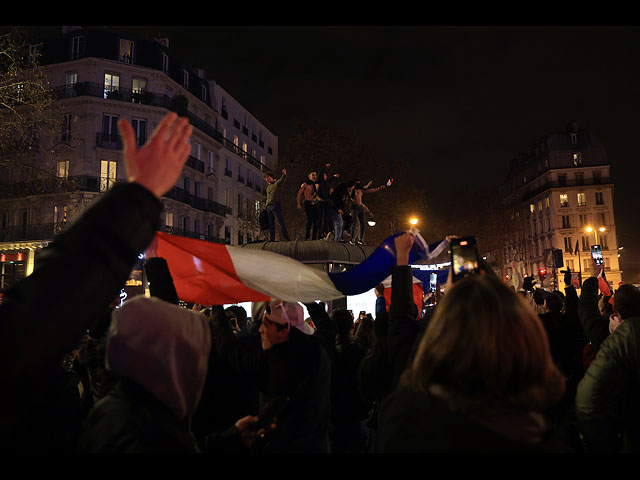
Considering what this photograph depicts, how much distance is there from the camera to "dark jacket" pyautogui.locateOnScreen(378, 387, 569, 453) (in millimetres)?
1466

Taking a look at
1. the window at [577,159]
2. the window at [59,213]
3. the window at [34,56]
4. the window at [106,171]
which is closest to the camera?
the window at [34,56]

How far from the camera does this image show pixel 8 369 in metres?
0.94

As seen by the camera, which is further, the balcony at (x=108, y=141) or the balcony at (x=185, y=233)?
the balcony at (x=185, y=233)

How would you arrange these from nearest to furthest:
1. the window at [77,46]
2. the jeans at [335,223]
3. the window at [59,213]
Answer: the jeans at [335,223]
the window at [59,213]
the window at [77,46]

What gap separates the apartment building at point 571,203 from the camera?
66438 mm

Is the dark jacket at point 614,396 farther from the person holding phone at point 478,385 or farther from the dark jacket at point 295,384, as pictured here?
the person holding phone at point 478,385

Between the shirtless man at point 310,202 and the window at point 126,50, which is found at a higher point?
the window at point 126,50

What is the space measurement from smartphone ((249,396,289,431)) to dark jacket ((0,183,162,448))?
136cm

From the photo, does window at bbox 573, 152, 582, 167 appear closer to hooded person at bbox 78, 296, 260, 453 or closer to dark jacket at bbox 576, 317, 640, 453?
dark jacket at bbox 576, 317, 640, 453

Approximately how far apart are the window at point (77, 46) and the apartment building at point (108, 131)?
2.8 inches

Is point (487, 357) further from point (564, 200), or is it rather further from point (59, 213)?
point (564, 200)

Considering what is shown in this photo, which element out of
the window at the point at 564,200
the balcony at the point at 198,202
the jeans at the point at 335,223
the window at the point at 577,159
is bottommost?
the jeans at the point at 335,223

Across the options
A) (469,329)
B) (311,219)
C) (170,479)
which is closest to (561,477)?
(469,329)

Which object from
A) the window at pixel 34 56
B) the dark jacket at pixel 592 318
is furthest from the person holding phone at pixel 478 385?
the window at pixel 34 56
